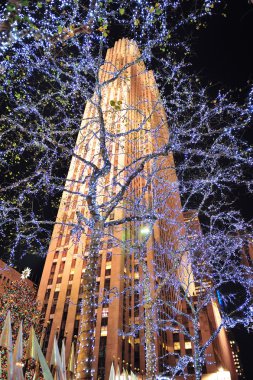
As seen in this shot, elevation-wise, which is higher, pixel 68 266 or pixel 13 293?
pixel 68 266

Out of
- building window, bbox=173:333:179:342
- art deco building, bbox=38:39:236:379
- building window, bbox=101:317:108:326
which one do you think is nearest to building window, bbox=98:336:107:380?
art deco building, bbox=38:39:236:379

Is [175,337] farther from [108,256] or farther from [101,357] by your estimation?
[108,256]

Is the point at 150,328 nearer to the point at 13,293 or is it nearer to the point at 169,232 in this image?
the point at 13,293

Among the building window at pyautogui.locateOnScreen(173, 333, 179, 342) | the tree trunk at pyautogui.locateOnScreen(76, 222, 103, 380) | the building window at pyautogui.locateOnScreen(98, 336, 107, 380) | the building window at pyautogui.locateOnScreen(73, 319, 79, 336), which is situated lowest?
the tree trunk at pyautogui.locateOnScreen(76, 222, 103, 380)

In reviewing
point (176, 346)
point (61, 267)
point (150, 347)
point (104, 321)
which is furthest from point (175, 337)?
point (150, 347)

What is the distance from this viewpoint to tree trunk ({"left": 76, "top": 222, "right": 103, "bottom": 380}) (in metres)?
5.67

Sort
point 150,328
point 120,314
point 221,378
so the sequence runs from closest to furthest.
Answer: point 150,328 < point 120,314 < point 221,378

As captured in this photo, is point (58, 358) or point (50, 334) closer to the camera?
point (58, 358)

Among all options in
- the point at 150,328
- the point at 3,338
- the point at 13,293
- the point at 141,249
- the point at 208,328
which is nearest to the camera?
the point at 3,338

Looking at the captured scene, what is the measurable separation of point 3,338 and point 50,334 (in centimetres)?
3250

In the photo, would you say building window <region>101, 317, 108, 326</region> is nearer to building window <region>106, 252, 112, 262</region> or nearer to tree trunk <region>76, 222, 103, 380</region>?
building window <region>106, 252, 112, 262</region>

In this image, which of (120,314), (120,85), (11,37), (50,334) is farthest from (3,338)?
(120,85)

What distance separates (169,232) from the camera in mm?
52188

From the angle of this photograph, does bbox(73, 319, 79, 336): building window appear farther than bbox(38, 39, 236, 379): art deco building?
Yes
